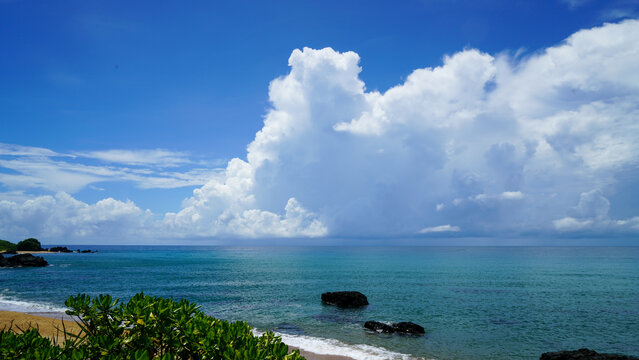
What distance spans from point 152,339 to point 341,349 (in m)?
15.2

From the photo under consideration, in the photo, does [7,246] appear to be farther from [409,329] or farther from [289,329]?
[409,329]

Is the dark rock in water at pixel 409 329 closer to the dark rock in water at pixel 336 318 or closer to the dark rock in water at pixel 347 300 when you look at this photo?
the dark rock in water at pixel 336 318

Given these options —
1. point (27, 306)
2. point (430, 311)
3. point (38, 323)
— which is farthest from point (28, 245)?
point (430, 311)

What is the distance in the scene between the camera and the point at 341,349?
64.7ft

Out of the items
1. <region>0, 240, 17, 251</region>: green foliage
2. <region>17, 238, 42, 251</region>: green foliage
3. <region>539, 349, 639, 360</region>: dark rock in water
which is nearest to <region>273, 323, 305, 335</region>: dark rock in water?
<region>539, 349, 639, 360</region>: dark rock in water

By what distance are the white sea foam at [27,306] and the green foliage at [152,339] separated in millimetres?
29293

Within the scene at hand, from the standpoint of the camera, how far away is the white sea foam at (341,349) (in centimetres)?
1844

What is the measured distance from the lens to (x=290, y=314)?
30.4 m

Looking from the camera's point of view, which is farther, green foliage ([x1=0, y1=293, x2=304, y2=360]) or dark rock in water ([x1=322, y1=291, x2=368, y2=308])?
dark rock in water ([x1=322, y1=291, x2=368, y2=308])

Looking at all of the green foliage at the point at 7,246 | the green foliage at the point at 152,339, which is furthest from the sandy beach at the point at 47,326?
the green foliage at the point at 7,246

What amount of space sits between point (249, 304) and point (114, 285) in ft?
88.5

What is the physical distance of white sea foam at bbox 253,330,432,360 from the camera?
18.4m

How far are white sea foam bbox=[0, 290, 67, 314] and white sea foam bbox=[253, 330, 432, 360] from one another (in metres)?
21.9

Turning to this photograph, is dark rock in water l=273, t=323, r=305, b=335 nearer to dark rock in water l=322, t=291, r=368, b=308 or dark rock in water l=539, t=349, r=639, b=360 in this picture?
dark rock in water l=322, t=291, r=368, b=308
